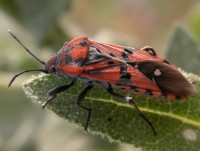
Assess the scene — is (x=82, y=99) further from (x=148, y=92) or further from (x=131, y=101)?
(x=148, y=92)

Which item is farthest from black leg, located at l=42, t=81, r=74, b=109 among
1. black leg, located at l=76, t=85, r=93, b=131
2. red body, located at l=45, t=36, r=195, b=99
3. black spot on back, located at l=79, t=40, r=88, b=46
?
black spot on back, located at l=79, t=40, r=88, b=46

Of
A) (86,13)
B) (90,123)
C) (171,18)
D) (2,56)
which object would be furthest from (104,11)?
(90,123)

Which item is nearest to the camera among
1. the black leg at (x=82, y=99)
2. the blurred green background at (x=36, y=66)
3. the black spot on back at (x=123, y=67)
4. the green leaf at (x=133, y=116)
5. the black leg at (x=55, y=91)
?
the green leaf at (x=133, y=116)

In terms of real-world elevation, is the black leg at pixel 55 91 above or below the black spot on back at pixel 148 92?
below

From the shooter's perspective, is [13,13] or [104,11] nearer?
[13,13]

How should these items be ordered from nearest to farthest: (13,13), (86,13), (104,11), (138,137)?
(138,137), (13,13), (104,11), (86,13)

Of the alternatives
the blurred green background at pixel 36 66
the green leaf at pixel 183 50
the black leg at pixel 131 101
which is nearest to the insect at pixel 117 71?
the black leg at pixel 131 101

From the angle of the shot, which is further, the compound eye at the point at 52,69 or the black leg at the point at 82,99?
the compound eye at the point at 52,69

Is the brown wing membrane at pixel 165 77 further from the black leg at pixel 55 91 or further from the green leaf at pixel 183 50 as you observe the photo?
the green leaf at pixel 183 50

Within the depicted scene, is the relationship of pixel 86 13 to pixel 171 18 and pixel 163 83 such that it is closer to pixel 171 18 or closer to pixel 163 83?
pixel 171 18
